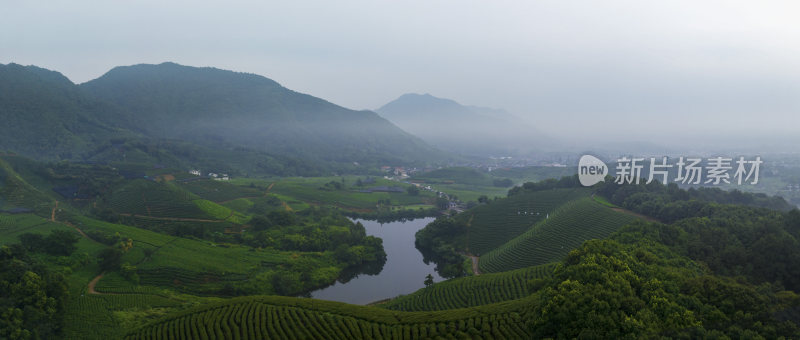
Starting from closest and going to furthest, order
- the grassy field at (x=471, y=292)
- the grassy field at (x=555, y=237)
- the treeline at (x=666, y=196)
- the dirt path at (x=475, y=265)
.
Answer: the grassy field at (x=471, y=292) → the grassy field at (x=555, y=237) → the dirt path at (x=475, y=265) → the treeline at (x=666, y=196)

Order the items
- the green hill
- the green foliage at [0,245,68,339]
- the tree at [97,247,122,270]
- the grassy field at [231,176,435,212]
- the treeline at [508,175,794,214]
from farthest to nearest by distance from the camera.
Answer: the green hill
the grassy field at [231,176,435,212]
the treeline at [508,175,794,214]
the tree at [97,247,122,270]
the green foliage at [0,245,68,339]

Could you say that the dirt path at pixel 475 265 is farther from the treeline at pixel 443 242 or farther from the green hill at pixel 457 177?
the green hill at pixel 457 177

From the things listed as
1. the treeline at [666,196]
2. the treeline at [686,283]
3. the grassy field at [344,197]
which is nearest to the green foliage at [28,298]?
the treeline at [686,283]

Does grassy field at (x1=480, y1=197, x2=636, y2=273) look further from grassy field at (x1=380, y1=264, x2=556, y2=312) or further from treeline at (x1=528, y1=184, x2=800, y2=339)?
treeline at (x1=528, y1=184, x2=800, y2=339)

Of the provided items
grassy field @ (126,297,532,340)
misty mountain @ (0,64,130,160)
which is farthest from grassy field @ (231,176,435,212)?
misty mountain @ (0,64,130,160)

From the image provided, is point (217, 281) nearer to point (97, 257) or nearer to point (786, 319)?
point (97, 257)

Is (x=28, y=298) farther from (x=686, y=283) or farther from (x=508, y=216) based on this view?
(x=508, y=216)

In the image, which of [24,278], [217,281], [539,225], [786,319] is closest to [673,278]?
[786,319]
